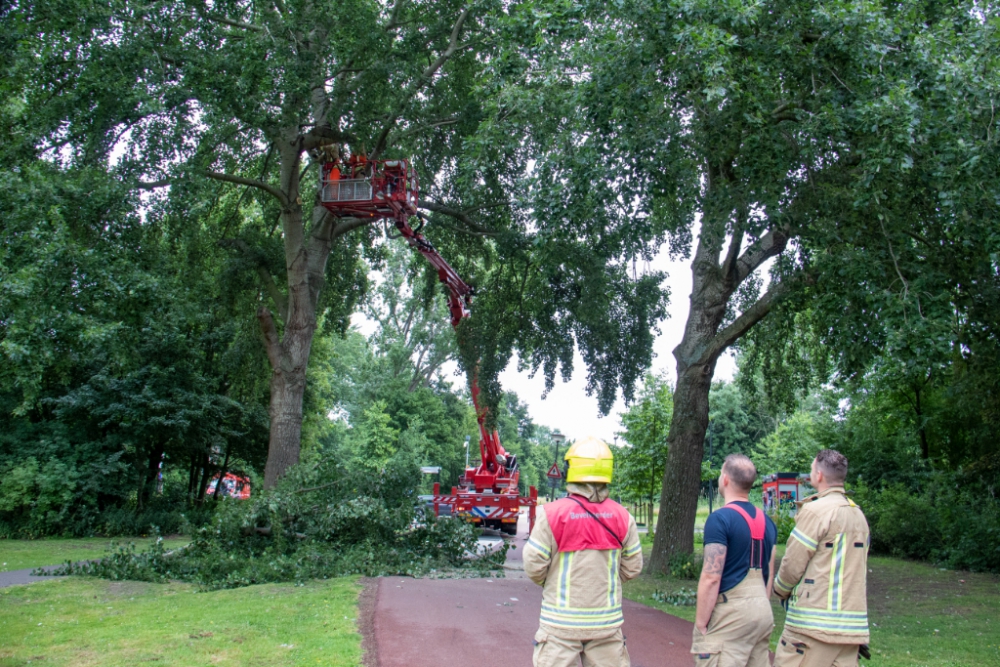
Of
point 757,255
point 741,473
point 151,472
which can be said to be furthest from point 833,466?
point 151,472

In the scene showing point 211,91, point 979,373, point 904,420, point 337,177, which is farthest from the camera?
point 904,420

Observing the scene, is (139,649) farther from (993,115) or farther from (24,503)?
(24,503)

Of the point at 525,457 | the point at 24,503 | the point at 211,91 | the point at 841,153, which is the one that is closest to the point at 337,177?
the point at 211,91

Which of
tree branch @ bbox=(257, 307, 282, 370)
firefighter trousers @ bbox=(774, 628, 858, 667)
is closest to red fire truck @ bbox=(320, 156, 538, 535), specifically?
tree branch @ bbox=(257, 307, 282, 370)

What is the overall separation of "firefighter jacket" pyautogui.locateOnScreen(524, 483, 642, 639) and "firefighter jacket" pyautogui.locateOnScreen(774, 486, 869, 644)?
1.04m

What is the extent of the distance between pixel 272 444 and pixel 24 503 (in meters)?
7.10

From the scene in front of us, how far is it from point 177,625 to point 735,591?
6180 millimetres

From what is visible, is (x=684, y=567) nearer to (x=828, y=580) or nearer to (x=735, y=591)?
(x=828, y=580)

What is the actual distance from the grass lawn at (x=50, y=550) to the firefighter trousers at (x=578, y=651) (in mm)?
12547

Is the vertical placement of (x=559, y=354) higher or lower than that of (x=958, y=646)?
higher

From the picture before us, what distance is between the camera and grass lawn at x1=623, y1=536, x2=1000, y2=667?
7.84 meters

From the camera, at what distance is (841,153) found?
9.59 meters

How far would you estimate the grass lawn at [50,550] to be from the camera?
13997mm

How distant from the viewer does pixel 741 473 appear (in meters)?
4.24
